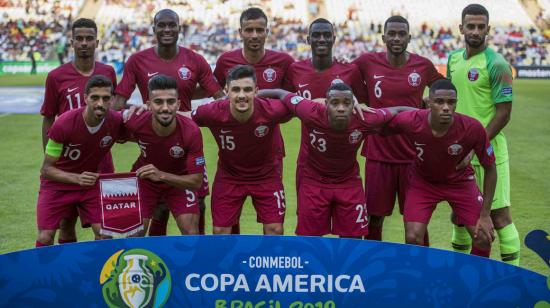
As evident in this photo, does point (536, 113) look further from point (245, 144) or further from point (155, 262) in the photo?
point (155, 262)

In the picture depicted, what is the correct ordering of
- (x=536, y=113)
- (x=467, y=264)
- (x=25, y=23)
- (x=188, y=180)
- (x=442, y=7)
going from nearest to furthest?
(x=467, y=264) → (x=188, y=180) → (x=536, y=113) → (x=25, y=23) → (x=442, y=7)

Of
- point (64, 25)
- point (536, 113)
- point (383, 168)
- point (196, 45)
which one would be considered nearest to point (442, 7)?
point (196, 45)

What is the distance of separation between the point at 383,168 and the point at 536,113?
1467 cm

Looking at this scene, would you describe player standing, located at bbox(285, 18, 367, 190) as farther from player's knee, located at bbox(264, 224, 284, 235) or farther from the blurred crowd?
the blurred crowd

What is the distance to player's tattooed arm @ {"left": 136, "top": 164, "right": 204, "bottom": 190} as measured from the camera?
234 inches

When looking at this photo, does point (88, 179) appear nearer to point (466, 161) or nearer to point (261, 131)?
point (261, 131)

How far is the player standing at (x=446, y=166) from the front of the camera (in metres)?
6.04

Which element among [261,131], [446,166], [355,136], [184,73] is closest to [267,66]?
[184,73]

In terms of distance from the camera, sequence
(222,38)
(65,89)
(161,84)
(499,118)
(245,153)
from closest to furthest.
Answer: (161,84)
(499,118)
(245,153)
(65,89)
(222,38)

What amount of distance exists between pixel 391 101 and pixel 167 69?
2.13 m

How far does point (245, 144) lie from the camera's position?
6520mm

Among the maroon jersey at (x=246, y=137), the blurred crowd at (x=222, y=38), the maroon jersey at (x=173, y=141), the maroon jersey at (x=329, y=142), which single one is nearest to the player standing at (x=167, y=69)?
the maroon jersey at (x=246, y=137)

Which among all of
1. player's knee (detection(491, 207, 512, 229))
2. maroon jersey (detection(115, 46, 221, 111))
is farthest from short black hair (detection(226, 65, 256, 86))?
player's knee (detection(491, 207, 512, 229))

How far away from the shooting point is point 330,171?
21.4ft
